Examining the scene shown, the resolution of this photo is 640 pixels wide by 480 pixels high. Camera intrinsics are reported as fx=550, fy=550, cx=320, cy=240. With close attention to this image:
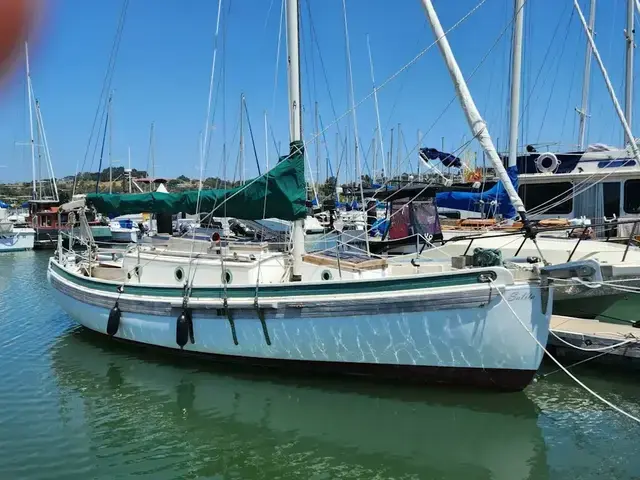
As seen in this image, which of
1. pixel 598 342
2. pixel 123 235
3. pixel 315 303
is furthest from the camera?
pixel 123 235

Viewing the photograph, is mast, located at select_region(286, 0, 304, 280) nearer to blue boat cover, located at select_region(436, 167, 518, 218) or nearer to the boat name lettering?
the boat name lettering

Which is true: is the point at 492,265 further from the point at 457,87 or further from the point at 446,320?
the point at 457,87

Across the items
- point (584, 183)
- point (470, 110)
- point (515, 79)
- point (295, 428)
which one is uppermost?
point (515, 79)

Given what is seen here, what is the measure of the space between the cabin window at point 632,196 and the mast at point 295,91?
1035 cm

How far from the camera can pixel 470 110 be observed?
332 inches

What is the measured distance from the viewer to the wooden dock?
933 centimetres

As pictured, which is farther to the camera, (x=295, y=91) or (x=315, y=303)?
(x=295, y=91)

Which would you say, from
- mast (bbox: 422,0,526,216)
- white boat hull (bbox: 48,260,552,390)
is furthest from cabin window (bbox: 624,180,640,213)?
white boat hull (bbox: 48,260,552,390)

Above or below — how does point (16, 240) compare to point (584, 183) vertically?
below

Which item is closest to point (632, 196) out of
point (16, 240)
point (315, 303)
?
point (315, 303)

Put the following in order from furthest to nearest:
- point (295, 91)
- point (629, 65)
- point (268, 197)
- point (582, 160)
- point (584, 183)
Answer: point (629, 65) < point (582, 160) < point (584, 183) < point (268, 197) < point (295, 91)

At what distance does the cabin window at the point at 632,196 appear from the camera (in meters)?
15.3

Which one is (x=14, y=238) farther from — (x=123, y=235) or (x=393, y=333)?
(x=393, y=333)

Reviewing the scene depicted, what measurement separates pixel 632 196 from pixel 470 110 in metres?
Result: 9.48
